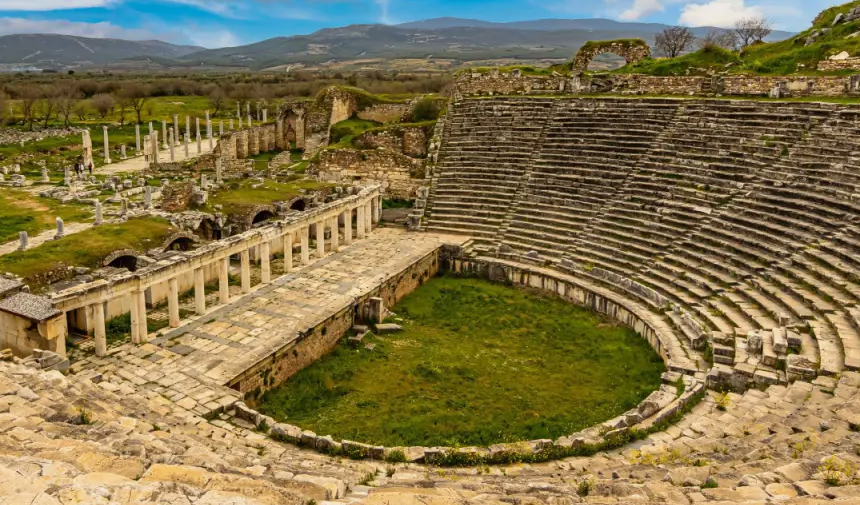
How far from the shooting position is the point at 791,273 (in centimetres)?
1516

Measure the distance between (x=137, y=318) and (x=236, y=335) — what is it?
7.05ft

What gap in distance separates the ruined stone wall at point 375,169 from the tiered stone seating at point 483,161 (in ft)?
7.31

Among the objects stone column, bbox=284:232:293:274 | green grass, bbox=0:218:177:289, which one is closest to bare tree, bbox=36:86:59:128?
green grass, bbox=0:218:177:289

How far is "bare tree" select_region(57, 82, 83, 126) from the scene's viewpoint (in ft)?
184

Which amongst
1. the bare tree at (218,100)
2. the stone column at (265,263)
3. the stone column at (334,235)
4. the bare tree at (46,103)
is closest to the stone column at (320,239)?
the stone column at (334,235)

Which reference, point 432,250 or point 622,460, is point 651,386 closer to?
point 622,460

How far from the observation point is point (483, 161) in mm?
26125

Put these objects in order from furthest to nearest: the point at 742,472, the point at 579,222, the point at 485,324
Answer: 1. the point at 579,222
2. the point at 485,324
3. the point at 742,472

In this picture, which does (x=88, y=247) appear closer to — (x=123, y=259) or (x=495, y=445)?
(x=123, y=259)

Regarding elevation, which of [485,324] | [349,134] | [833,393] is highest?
[349,134]

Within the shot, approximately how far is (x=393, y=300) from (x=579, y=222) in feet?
22.9

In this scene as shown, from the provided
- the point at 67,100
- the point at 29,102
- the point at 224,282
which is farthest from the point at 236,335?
the point at 67,100

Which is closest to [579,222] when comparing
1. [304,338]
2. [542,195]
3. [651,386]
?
[542,195]

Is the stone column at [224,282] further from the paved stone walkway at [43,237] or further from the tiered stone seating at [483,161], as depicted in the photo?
the tiered stone seating at [483,161]
